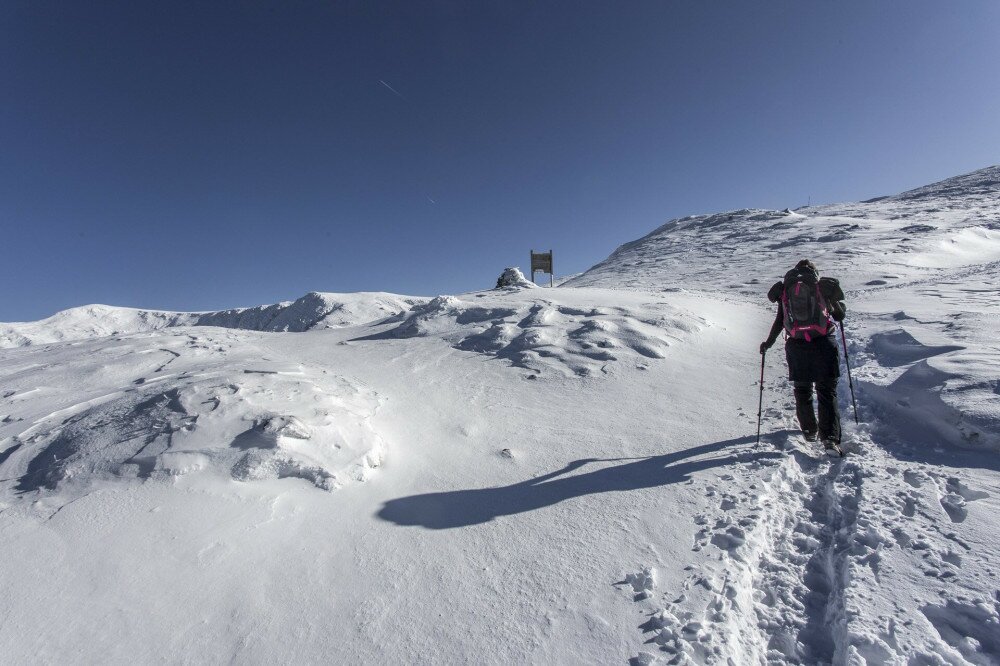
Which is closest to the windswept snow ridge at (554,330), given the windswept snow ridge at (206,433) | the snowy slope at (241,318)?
the windswept snow ridge at (206,433)

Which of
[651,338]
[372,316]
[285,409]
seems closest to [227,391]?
[285,409]

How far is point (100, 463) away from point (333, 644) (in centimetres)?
313

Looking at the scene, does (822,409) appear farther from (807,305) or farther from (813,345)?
(807,305)

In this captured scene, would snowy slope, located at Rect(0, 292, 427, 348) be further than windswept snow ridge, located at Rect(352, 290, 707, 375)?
Yes

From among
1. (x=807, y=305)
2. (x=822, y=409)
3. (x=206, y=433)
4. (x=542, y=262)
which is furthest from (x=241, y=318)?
(x=822, y=409)

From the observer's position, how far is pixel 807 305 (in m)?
4.54

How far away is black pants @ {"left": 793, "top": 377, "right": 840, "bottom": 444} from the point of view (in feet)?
14.2

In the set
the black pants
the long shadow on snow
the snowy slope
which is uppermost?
the snowy slope

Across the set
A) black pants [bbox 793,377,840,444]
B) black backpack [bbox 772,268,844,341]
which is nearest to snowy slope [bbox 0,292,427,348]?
black backpack [bbox 772,268,844,341]

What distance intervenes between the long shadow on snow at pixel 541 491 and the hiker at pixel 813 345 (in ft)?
2.32

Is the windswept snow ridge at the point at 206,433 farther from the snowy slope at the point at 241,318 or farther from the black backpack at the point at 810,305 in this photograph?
the snowy slope at the point at 241,318

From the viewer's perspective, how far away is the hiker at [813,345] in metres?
4.42

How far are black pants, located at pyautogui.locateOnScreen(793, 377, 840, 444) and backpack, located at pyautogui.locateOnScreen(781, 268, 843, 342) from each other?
50cm

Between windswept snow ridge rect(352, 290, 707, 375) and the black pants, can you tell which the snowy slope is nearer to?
windswept snow ridge rect(352, 290, 707, 375)
